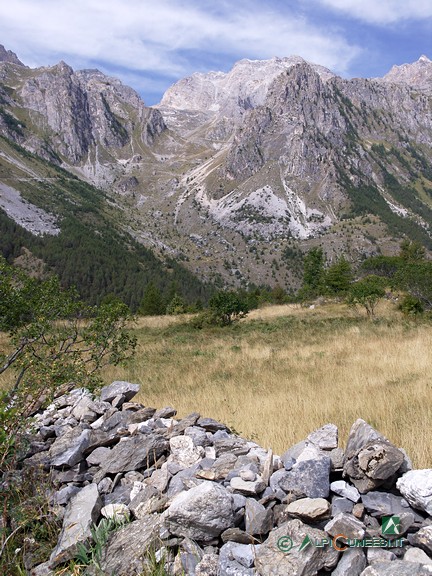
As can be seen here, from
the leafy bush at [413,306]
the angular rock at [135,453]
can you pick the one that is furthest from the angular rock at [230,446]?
the leafy bush at [413,306]

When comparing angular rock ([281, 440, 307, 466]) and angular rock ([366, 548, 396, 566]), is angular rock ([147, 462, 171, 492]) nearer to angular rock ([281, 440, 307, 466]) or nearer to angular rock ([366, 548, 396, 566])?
angular rock ([281, 440, 307, 466])

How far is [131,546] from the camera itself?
3744 millimetres

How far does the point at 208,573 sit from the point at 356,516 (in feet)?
4.73

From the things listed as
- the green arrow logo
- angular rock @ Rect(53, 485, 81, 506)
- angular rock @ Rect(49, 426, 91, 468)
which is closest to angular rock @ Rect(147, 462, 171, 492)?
angular rock @ Rect(53, 485, 81, 506)

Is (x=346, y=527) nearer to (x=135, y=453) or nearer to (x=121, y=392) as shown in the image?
(x=135, y=453)

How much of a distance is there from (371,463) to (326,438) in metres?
0.98

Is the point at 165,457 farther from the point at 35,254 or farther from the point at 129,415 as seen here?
the point at 35,254

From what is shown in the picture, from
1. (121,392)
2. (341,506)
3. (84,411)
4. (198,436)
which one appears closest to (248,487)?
(341,506)

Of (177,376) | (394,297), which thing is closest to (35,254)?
(394,297)

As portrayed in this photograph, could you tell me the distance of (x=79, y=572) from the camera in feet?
12.3

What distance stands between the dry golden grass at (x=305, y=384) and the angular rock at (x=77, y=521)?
263 cm

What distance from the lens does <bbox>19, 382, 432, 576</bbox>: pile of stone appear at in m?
3.22

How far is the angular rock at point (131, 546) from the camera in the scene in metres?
3.57

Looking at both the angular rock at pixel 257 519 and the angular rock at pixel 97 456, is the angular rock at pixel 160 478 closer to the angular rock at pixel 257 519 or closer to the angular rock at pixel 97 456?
the angular rock at pixel 97 456
